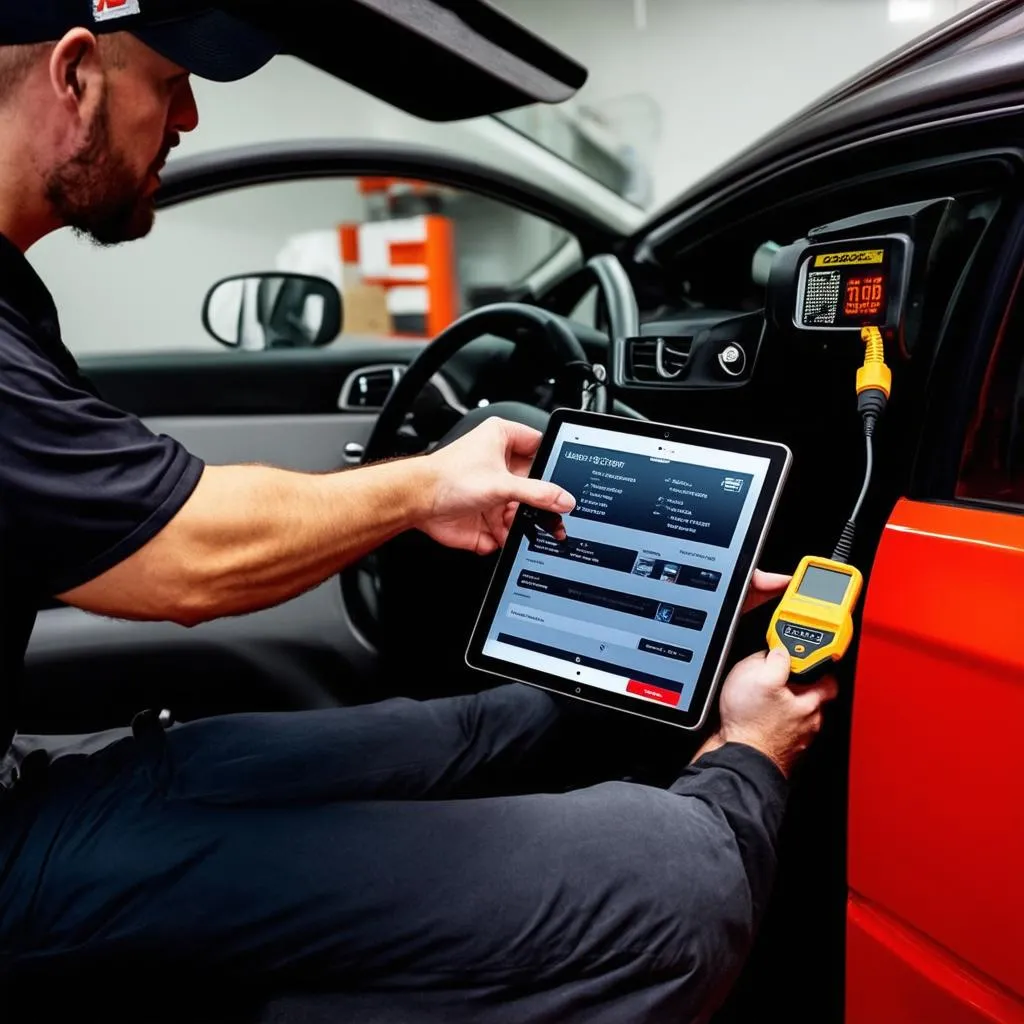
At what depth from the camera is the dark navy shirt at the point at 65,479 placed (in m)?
0.89

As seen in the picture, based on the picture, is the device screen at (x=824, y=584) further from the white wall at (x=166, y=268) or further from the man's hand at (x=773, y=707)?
the white wall at (x=166, y=268)

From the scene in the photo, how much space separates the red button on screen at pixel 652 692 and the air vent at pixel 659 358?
0.46 m

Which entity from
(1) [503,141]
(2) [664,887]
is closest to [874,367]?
(2) [664,887]

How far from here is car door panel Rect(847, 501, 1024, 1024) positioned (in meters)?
0.85

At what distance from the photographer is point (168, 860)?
40.7 inches

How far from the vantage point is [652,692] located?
1.13 meters

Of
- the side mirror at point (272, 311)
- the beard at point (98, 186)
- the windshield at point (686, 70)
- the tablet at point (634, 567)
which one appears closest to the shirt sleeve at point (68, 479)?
the beard at point (98, 186)

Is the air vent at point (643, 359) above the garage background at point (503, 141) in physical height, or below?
below

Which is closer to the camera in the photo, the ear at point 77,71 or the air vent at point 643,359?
the ear at point 77,71

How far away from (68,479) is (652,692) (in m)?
0.64

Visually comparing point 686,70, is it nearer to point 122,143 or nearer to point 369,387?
point 369,387

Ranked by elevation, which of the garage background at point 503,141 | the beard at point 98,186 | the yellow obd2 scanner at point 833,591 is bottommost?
the yellow obd2 scanner at point 833,591

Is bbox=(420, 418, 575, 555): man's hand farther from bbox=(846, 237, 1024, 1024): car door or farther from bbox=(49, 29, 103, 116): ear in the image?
bbox=(49, 29, 103, 116): ear

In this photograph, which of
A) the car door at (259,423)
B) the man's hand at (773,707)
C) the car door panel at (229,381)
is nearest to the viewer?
the man's hand at (773,707)
